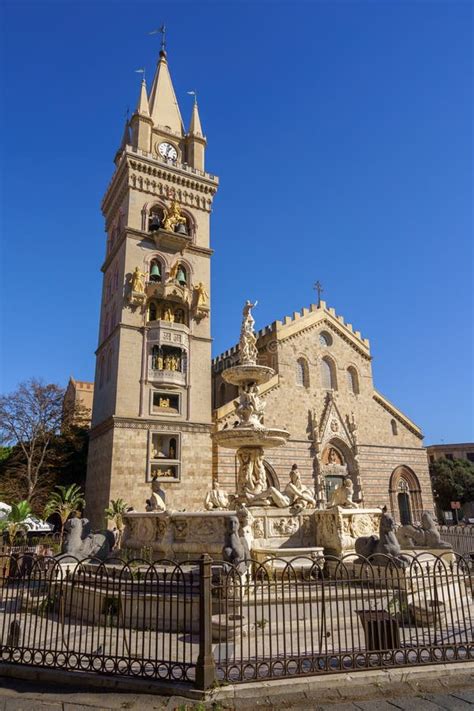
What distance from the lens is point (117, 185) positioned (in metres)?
31.5

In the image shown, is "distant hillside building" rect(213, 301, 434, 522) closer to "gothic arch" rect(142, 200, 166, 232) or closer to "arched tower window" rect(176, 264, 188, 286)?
"arched tower window" rect(176, 264, 188, 286)

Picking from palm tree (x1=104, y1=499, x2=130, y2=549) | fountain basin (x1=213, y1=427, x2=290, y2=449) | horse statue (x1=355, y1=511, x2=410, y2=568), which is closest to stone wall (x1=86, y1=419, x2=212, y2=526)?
palm tree (x1=104, y1=499, x2=130, y2=549)

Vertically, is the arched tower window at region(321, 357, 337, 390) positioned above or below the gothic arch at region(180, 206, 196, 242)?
below

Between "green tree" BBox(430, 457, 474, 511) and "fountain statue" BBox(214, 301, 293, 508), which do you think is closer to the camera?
"fountain statue" BBox(214, 301, 293, 508)

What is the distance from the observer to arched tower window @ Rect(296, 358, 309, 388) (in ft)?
109

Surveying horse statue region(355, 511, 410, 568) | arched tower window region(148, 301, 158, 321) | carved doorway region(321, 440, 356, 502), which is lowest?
horse statue region(355, 511, 410, 568)

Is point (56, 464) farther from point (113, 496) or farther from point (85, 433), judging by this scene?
point (113, 496)

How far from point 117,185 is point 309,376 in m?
18.5

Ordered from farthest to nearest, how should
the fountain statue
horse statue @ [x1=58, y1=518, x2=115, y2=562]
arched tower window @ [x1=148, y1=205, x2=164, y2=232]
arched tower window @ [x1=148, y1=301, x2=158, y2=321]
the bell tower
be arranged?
arched tower window @ [x1=148, y1=205, x2=164, y2=232] → arched tower window @ [x1=148, y1=301, x2=158, y2=321] → the bell tower → the fountain statue → horse statue @ [x1=58, y1=518, x2=115, y2=562]

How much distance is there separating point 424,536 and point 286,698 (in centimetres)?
1037

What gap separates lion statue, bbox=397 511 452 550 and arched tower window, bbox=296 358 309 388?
18.4 m

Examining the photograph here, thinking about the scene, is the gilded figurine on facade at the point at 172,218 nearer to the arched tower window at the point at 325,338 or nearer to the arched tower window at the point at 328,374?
the arched tower window at the point at 325,338

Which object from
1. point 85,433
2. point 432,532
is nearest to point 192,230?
point 85,433

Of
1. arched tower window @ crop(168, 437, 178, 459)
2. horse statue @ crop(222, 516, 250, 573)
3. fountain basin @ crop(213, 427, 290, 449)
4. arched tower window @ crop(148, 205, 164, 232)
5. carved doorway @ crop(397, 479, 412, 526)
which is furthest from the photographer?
carved doorway @ crop(397, 479, 412, 526)
